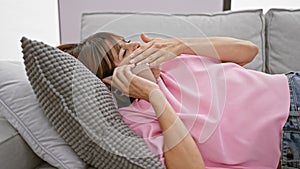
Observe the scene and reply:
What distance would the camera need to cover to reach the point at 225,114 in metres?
1.09

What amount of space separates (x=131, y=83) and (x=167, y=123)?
0.49ft

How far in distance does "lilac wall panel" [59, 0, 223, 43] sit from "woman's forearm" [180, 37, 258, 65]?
88 centimetres

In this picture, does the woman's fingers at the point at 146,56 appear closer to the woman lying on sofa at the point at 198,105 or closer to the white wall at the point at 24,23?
the woman lying on sofa at the point at 198,105

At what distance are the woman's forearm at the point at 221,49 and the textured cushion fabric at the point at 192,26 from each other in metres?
→ 0.23

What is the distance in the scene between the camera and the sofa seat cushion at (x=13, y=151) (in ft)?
3.06

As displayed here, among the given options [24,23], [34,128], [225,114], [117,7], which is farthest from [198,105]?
[24,23]

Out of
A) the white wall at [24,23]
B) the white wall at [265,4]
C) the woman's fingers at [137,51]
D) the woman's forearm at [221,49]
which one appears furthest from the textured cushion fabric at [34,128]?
the white wall at [265,4]

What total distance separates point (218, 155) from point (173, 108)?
0.59ft

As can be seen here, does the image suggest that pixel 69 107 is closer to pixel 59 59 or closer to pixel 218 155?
pixel 59 59

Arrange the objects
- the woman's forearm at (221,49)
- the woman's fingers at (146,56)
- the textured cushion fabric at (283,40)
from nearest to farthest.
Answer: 1. the woman's fingers at (146,56)
2. the woman's forearm at (221,49)
3. the textured cushion fabric at (283,40)

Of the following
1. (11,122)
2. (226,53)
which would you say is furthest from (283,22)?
(11,122)

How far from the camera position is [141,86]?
1.03 meters

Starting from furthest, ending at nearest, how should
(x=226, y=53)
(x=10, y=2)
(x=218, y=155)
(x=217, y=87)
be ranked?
(x=10, y=2), (x=226, y=53), (x=217, y=87), (x=218, y=155)

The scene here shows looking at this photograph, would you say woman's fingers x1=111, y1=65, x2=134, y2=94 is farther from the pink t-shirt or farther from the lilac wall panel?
the lilac wall panel
